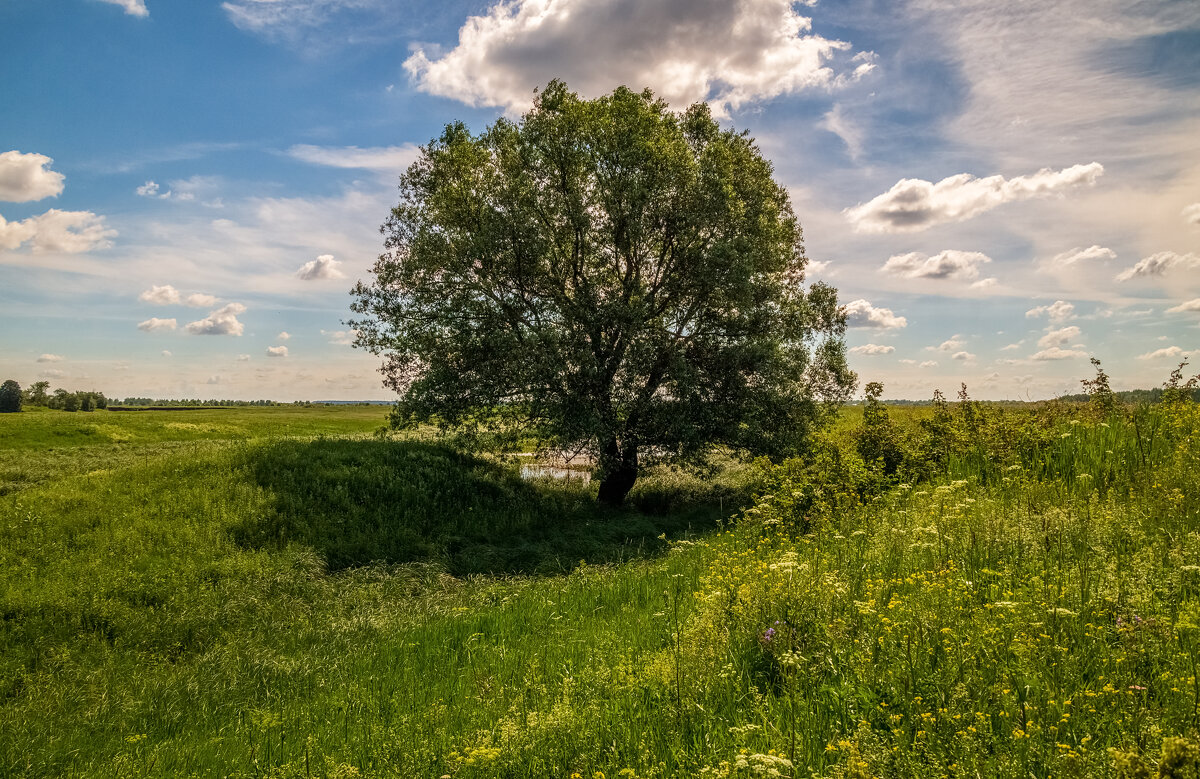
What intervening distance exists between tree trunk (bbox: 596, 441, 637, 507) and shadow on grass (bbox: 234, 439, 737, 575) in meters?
0.68

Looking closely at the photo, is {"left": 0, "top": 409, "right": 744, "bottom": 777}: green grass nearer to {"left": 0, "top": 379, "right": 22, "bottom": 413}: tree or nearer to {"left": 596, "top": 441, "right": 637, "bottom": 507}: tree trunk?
{"left": 596, "top": 441, "right": 637, "bottom": 507}: tree trunk

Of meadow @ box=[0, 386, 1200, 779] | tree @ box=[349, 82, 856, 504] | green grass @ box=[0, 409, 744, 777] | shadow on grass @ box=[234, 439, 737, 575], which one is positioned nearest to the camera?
meadow @ box=[0, 386, 1200, 779]

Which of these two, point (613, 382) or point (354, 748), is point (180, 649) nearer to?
point (354, 748)

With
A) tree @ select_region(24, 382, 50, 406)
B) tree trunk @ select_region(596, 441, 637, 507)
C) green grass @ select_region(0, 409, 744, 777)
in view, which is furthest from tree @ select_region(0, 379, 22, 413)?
tree trunk @ select_region(596, 441, 637, 507)

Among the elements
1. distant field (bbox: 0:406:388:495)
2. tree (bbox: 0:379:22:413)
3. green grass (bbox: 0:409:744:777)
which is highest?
tree (bbox: 0:379:22:413)

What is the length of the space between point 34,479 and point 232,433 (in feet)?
97.6

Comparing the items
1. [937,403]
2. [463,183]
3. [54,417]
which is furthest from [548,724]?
[54,417]

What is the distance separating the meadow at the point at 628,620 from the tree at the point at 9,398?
64887 millimetres

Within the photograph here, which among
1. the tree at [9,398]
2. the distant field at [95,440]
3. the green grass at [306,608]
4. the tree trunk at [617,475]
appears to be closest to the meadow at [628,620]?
the green grass at [306,608]

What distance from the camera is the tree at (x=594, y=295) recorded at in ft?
66.0

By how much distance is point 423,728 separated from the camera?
5.94 metres

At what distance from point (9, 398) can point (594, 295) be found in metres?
79.8

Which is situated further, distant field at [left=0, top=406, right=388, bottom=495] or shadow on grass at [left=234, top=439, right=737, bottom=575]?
distant field at [left=0, top=406, right=388, bottom=495]

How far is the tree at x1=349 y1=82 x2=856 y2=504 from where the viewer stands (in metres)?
20.1
